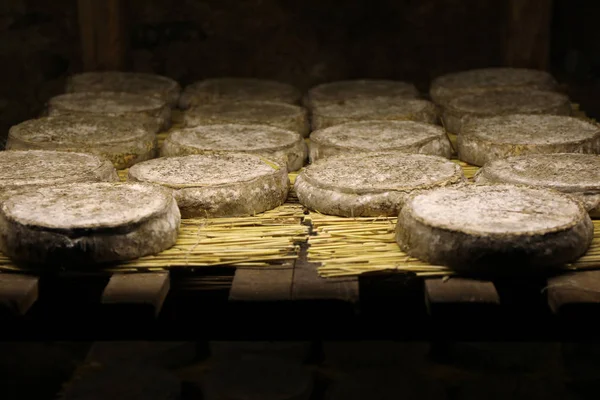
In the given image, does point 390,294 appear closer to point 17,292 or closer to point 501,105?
point 17,292

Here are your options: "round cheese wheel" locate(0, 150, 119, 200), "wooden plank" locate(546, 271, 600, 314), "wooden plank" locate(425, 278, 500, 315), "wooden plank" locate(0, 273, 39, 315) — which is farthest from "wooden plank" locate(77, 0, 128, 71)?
"wooden plank" locate(546, 271, 600, 314)

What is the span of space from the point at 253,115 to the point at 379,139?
0.68 meters

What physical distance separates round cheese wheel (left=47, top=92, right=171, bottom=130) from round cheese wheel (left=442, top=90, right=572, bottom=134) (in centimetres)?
119

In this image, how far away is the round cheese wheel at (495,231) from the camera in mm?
2041

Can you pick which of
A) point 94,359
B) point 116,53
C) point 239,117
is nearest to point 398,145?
point 239,117

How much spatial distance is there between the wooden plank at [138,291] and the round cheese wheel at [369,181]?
1.97ft

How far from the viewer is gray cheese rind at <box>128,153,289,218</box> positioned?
8.32ft

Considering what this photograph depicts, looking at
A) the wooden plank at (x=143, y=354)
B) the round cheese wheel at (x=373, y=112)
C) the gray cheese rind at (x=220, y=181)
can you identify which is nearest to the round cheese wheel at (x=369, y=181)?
the gray cheese rind at (x=220, y=181)

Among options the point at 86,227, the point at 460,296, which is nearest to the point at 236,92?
the point at 86,227

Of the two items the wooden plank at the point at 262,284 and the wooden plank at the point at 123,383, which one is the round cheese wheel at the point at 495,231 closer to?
the wooden plank at the point at 262,284

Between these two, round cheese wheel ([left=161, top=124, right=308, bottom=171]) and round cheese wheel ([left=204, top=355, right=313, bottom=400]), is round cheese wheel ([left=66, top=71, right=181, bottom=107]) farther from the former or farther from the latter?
round cheese wheel ([left=204, top=355, right=313, bottom=400])

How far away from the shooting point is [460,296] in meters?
1.99

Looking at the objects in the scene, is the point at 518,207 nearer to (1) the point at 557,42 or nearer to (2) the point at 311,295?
(2) the point at 311,295

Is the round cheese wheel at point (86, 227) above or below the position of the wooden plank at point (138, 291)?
above
